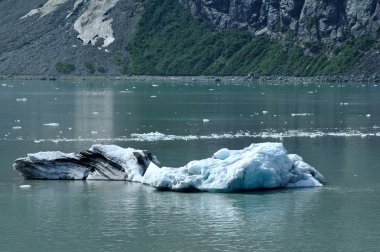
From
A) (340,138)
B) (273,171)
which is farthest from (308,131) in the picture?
(273,171)

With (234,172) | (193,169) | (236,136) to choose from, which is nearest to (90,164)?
(193,169)

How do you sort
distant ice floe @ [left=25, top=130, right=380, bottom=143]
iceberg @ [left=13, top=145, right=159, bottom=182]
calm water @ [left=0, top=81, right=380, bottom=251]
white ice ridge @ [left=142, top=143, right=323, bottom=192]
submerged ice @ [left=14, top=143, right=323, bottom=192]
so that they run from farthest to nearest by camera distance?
distant ice floe @ [left=25, top=130, right=380, bottom=143] → iceberg @ [left=13, top=145, right=159, bottom=182] → submerged ice @ [left=14, top=143, right=323, bottom=192] → white ice ridge @ [left=142, top=143, right=323, bottom=192] → calm water @ [left=0, top=81, right=380, bottom=251]

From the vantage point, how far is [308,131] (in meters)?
77.4

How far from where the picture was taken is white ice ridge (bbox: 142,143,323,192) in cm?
4469

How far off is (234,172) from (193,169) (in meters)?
2.06

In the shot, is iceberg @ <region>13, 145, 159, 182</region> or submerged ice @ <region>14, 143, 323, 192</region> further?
iceberg @ <region>13, 145, 159, 182</region>

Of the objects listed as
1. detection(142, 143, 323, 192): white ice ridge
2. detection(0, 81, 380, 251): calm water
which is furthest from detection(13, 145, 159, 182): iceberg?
detection(142, 143, 323, 192): white ice ridge

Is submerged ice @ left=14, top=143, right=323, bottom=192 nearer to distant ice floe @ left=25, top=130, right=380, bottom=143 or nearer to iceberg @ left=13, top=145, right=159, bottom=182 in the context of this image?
iceberg @ left=13, top=145, right=159, bottom=182

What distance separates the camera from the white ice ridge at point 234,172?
44.7 meters

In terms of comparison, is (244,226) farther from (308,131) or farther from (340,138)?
(308,131)

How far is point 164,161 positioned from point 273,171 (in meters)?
11.5

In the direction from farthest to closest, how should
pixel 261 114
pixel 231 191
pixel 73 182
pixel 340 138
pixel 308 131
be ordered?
pixel 261 114
pixel 308 131
pixel 340 138
pixel 73 182
pixel 231 191

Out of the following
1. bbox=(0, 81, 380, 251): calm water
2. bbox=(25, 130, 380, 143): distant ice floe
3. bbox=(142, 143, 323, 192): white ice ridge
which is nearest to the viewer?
bbox=(0, 81, 380, 251): calm water

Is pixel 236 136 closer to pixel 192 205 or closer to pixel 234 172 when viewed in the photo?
pixel 234 172
